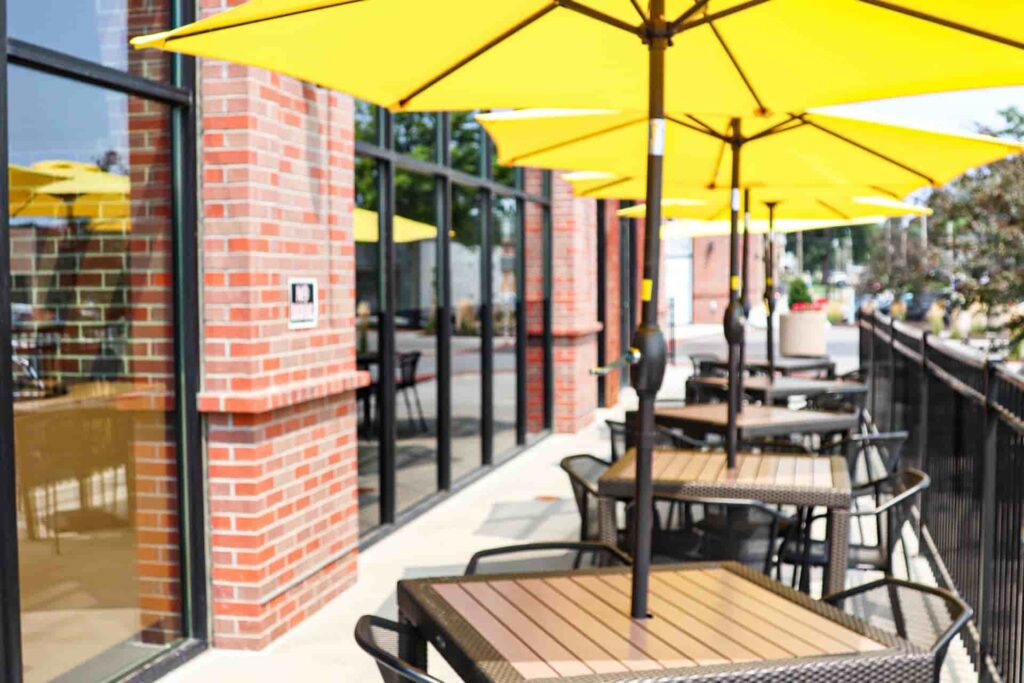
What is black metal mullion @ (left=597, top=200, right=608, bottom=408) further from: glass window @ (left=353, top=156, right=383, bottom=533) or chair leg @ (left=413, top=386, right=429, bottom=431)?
glass window @ (left=353, top=156, right=383, bottom=533)

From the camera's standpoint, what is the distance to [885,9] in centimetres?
315

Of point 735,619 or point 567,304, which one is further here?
point 567,304

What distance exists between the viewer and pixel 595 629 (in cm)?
299

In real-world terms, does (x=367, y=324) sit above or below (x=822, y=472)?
above

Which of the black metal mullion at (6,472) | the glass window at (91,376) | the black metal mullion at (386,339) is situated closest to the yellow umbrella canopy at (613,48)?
the black metal mullion at (6,472)

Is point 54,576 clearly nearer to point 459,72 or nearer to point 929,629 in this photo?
point 459,72

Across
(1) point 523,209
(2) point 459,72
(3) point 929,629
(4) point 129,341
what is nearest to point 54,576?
(4) point 129,341

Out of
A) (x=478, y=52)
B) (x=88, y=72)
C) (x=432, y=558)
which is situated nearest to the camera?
(x=478, y=52)

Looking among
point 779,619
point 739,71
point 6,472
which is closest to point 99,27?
point 6,472

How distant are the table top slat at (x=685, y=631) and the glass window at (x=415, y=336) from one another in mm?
4693

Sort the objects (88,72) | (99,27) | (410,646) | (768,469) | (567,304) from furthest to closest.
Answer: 1. (567,304)
2. (768,469)
3. (99,27)
4. (88,72)
5. (410,646)

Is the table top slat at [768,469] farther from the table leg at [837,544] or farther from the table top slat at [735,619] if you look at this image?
the table top slat at [735,619]

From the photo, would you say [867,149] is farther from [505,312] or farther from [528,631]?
[505,312]

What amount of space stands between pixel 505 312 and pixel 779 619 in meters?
7.93
